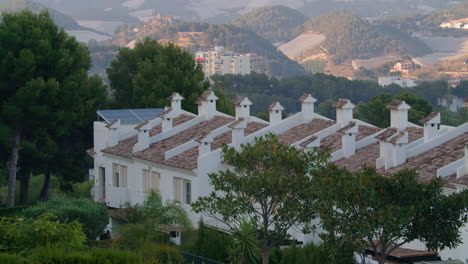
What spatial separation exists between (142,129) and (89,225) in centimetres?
684

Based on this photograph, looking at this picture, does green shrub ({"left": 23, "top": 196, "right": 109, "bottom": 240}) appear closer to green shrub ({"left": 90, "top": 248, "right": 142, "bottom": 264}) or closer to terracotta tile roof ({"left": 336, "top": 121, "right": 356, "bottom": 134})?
terracotta tile roof ({"left": 336, "top": 121, "right": 356, "bottom": 134})

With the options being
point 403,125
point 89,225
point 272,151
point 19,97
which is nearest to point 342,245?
point 272,151

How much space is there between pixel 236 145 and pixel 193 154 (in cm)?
259

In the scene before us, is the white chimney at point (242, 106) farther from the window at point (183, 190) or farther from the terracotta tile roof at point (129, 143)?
the window at point (183, 190)

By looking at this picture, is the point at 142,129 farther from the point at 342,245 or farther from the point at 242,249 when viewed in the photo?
the point at 342,245

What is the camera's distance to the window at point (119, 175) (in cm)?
4038

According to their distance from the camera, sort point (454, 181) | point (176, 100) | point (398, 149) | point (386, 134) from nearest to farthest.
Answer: point (454, 181), point (398, 149), point (386, 134), point (176, 100)

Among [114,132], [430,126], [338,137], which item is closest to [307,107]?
[338,137]

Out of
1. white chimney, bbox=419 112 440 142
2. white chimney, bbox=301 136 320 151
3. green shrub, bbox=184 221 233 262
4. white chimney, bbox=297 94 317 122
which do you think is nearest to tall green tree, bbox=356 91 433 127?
white chimney, bbox=297 94 317 122

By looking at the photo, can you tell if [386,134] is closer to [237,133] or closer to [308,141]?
[308,141]

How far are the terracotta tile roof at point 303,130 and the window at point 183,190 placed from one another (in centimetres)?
390

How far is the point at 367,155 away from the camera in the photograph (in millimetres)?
30672

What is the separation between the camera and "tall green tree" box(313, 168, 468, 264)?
20.6 meters

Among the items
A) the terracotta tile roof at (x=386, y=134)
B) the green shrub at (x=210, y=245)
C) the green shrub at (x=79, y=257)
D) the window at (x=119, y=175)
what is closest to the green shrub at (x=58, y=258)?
the green shrub at (x=79, y=257)
